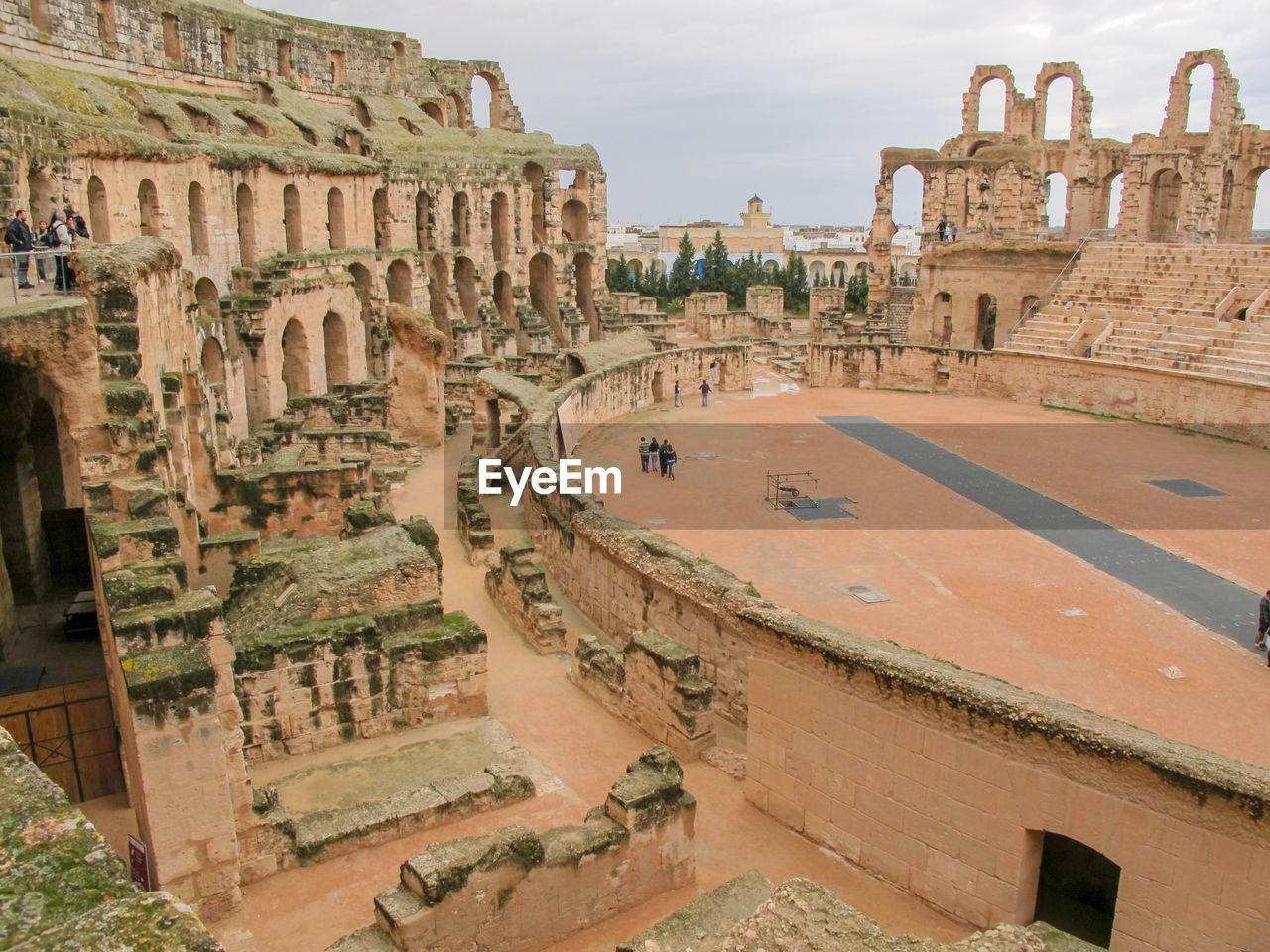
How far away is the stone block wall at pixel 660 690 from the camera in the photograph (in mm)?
9750

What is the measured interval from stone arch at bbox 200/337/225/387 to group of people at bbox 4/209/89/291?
5309 mm

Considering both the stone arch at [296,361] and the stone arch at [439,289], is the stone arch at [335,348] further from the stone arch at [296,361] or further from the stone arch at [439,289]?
the stone arch at [439,289]

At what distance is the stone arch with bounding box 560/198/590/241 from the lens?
1548 inches

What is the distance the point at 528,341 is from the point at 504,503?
56.8 ft

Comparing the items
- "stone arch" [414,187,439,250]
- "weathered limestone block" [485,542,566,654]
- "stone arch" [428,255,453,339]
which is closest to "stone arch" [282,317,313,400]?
"stone arch" [428,255,453,339]

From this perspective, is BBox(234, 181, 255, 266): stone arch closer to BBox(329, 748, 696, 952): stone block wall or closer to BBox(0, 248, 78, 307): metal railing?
BBox(0, 248, 78, 307): metal railing

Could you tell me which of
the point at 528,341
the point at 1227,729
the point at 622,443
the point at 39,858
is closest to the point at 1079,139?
the point at 528,341

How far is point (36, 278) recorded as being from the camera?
10.3m

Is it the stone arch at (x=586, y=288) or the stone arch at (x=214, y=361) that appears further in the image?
the stone arch at (x=586, y=288)

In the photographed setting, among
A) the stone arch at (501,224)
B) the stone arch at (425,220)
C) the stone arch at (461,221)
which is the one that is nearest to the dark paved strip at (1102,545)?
the stone arch at (425,220)

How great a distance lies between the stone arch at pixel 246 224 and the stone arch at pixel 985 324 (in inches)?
883

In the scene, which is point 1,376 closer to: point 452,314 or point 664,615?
point 664,615

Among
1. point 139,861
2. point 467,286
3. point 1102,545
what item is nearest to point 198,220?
point 467,286

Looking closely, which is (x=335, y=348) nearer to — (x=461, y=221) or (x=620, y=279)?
(x=461, y=221)
